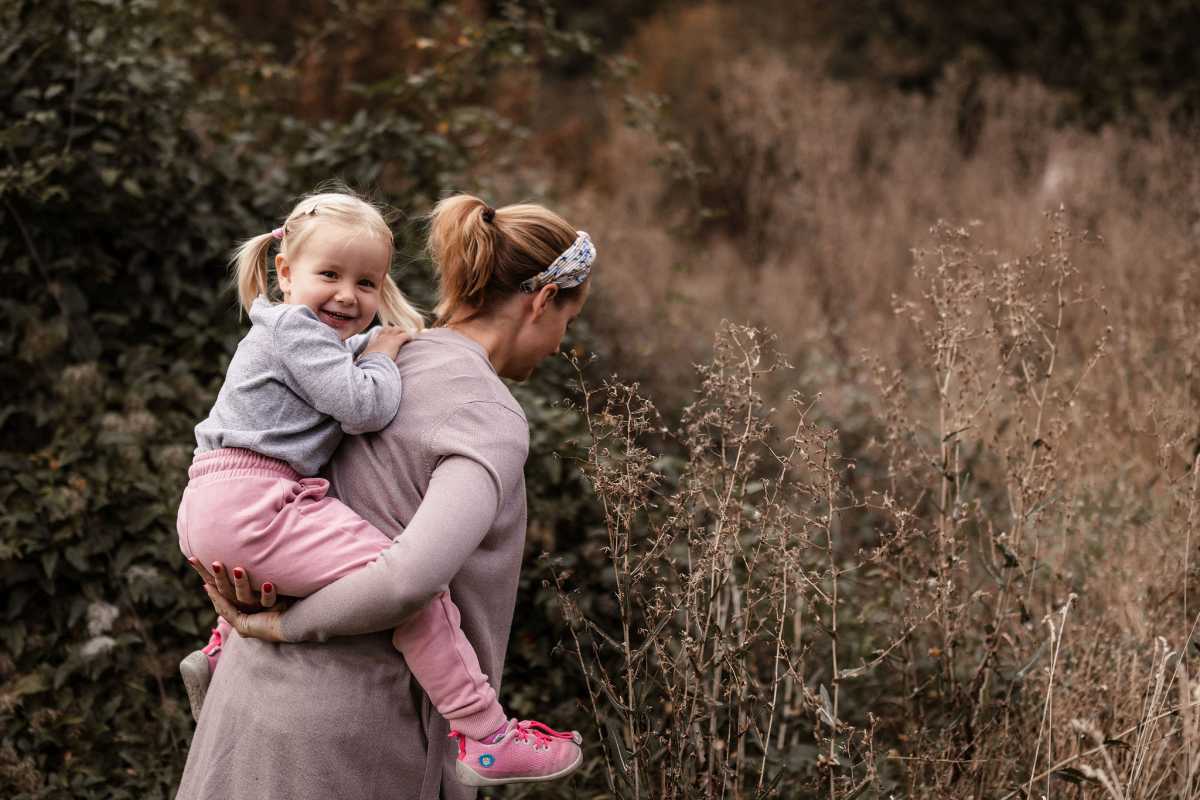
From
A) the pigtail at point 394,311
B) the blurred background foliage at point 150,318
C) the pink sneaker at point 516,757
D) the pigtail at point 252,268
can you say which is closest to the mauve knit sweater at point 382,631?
the pink sneaker at point 516,757

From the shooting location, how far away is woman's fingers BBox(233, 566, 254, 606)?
1891mm

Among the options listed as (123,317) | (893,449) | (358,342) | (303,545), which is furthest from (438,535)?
(123,317)

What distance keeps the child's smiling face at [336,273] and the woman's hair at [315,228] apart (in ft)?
0.04

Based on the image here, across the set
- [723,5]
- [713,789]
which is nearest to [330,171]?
[713,789]

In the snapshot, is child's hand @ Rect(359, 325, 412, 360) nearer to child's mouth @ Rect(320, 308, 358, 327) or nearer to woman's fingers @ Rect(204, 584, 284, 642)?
child's mouth @ Rect(320, 308, 358, 327)

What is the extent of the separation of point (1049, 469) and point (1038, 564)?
0.28 metres

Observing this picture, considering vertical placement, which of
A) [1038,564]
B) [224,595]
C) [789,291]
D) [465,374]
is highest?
[465,374]

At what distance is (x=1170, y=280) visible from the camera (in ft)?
19.3

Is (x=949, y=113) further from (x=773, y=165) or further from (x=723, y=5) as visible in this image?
(x=723, y=5)

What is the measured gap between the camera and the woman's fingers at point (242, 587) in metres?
1.89

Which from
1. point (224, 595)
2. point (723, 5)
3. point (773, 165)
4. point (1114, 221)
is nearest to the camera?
point (224, 595)

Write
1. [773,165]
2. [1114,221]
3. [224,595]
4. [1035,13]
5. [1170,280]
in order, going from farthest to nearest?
[1035,13] < [773,165] < [1114,221] < [1170,280] < [224,595]

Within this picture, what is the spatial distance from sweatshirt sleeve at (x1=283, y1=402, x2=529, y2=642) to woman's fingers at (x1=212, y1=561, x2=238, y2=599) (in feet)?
0.40

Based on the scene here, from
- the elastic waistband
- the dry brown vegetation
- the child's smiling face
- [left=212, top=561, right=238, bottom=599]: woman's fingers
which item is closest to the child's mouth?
the child's smiling face
